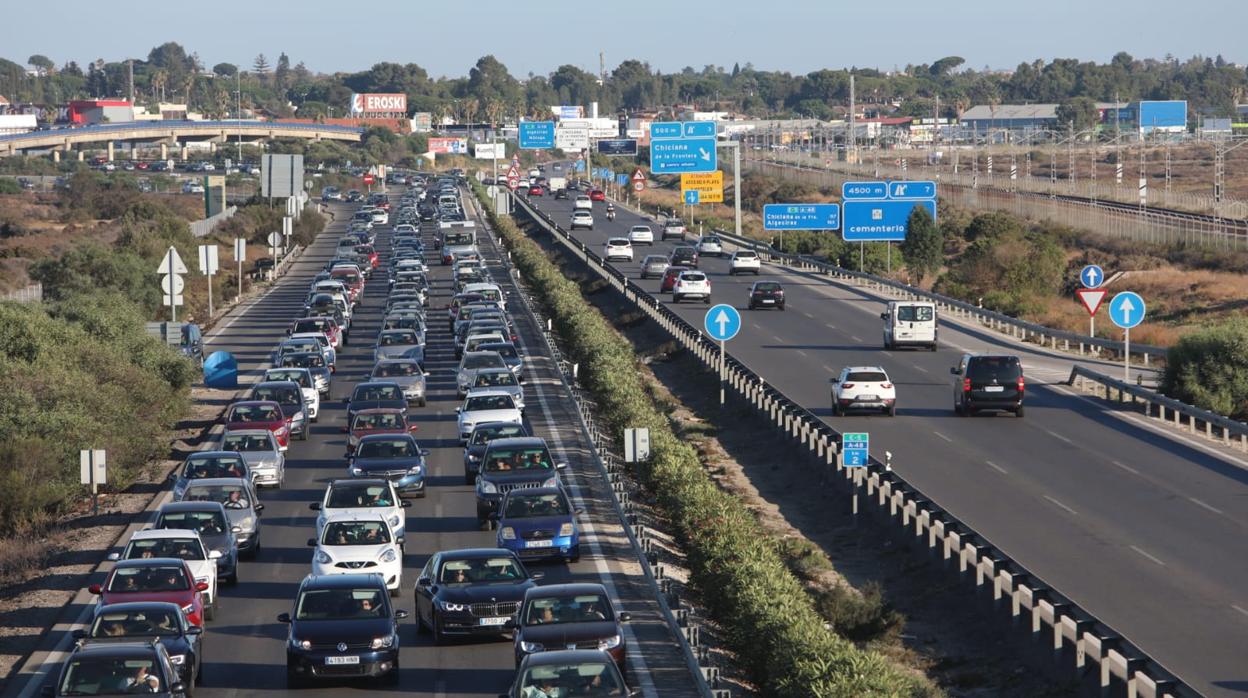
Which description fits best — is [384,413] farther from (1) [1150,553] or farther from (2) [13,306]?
(1) [1150,553]

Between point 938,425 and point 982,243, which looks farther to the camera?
point 982,243

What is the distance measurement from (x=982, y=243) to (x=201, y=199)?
97430mm

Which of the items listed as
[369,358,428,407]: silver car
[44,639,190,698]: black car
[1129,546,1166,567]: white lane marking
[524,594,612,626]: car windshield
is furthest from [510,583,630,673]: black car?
[369,358,428,407]: silver car

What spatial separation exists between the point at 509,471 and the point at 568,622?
10045 mm

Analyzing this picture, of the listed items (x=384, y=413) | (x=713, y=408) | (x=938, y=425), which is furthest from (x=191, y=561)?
(x=713, y=408)

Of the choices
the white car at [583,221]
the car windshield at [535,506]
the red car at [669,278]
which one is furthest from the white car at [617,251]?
the car windshield at [535,506]

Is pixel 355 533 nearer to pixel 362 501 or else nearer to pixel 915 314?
pixel 362 501

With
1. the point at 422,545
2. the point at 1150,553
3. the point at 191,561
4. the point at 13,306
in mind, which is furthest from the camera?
the point at 13,306

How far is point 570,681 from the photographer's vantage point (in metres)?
15.4

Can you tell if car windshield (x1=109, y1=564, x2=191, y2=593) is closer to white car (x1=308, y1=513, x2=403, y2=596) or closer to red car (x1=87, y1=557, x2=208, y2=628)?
red car (x1=87, y1=557, x2=208, y2=628)

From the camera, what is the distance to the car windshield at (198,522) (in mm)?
23828

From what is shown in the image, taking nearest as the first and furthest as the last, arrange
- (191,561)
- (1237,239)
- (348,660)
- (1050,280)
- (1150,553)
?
(348,660) → (191,561) → (1150,553) → (1050,280) → (1237,239)

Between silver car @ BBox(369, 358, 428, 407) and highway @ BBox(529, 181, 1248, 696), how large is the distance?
918 cm

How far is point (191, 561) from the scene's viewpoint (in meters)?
21.9
